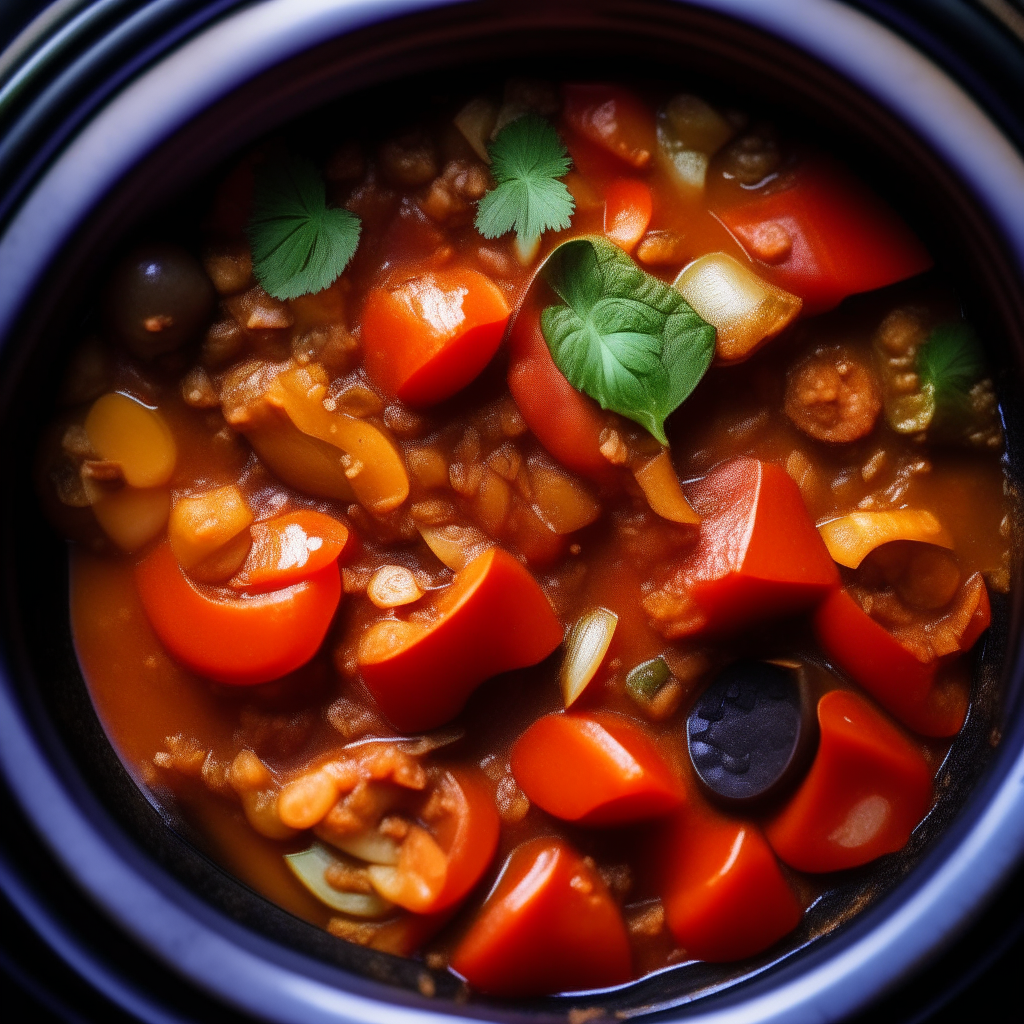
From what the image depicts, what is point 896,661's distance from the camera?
7.05ft

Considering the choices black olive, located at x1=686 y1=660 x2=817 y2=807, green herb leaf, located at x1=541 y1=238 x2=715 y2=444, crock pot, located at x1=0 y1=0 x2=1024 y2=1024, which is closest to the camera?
crock pot, located at x1=0 y1=0 x2=1024 y2=1024

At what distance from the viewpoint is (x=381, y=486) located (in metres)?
2.17

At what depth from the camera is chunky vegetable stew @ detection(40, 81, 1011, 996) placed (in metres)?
2.11

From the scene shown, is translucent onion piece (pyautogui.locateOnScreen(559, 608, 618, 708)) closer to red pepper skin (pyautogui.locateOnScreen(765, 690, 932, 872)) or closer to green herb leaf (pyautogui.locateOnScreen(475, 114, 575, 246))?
red pepper skin (pyautogui.locateOnScreen(765, 690, 932, 872))

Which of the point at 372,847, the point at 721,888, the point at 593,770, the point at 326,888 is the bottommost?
the point at 326,888

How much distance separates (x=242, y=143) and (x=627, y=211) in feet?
2.54

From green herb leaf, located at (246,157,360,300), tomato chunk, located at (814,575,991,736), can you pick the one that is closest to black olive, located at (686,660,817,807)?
tomato chunk, located at (814,575,991,736)

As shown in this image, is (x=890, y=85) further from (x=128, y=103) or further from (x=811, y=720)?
(x=128, y=103)

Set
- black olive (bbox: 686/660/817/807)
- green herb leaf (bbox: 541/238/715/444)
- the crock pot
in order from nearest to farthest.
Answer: the crock pot
green herb leaf (bbox: 541/238/715/444)
black olive (bbox: 686/660/817/807)

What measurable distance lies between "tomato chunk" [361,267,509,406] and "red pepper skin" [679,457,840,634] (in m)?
0.57

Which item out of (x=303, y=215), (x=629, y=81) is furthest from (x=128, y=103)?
(x=629, y=81)

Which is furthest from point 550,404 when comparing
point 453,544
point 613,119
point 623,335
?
point 613,119

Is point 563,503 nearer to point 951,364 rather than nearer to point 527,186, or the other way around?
→ point 527,186

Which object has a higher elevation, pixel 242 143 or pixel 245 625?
pixel 242 143
